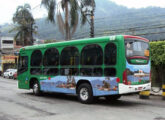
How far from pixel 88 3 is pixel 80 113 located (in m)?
14.2

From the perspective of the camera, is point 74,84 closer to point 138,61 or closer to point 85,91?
point 85,91

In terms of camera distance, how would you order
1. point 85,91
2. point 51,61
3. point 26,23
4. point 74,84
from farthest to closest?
point 26,23 < point 51,61 < point 74,84 < point 85,91

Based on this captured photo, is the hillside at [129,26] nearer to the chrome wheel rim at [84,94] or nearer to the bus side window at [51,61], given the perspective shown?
the bus side window at [51,61]

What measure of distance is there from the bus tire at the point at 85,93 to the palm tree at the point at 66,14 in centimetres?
1185

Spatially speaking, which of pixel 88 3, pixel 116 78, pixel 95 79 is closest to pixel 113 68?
pixel 116 78

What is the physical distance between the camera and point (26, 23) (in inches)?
1512

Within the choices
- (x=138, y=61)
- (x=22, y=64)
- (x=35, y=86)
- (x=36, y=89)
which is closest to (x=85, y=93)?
(x=138, y=61)

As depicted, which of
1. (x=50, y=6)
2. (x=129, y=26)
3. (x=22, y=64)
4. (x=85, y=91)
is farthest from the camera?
(x=129, y=26)

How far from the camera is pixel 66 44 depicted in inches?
456

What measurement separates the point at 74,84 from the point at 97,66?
1.68 metres

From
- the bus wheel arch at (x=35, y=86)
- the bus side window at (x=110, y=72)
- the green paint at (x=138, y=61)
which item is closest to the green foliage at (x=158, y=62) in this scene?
the green paint at (x=138, y=61)

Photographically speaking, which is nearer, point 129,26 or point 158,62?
point 158,62

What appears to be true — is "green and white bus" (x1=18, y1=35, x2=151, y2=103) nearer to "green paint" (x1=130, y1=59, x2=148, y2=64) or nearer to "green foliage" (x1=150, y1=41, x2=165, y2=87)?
"green paint" (x1=130, y1=59, x2=148, y2=64)

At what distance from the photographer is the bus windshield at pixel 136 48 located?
9.56 meters
